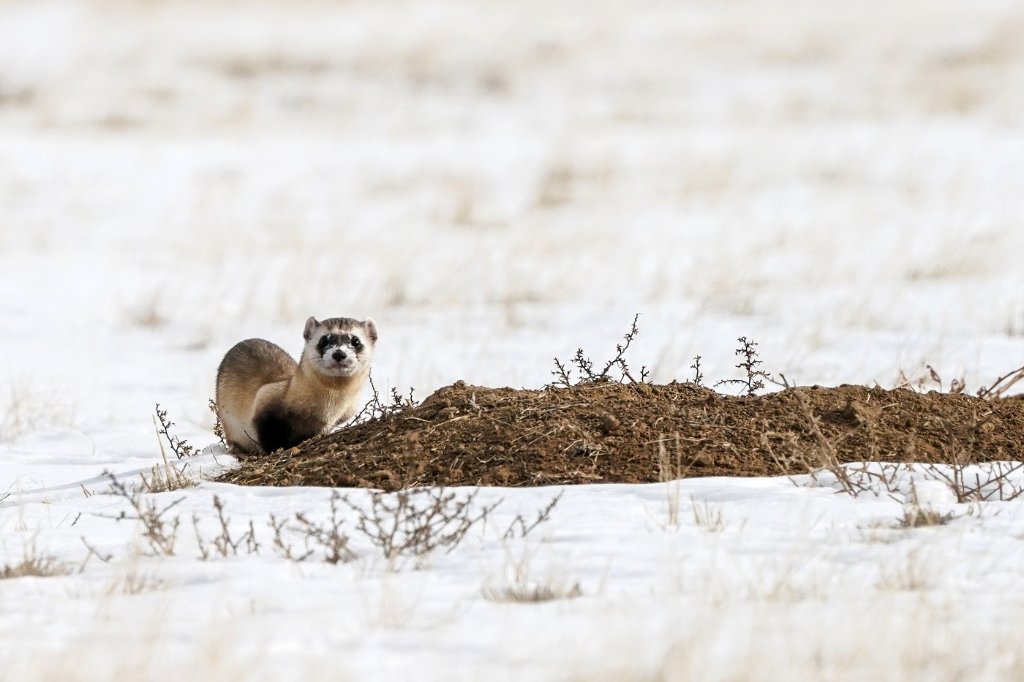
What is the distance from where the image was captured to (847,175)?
20.4 meters

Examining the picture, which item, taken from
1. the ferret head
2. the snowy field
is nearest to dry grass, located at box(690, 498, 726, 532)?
Answer: the snowy field

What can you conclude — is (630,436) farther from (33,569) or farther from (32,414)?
(32,414)

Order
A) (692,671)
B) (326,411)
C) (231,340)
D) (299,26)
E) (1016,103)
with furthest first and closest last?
(299,26) → (1016,103) → (231,340) → (326,411) → (692,671)

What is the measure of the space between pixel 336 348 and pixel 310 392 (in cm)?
34

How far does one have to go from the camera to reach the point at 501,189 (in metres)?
20.5

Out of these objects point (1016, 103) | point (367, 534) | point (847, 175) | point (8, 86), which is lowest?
point (367, 534)

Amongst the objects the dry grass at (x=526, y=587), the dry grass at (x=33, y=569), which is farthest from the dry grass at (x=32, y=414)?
the dry grass at (x=526, y=587)

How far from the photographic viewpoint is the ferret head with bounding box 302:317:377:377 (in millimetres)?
7160

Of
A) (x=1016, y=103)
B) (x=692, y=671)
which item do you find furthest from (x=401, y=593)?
(x=1016, y=103)

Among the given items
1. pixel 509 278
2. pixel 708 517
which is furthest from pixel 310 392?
pixel 509 278

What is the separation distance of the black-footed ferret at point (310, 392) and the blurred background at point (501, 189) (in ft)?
5.92

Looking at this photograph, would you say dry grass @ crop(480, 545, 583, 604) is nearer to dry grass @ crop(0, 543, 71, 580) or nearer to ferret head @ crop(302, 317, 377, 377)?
dry grass @ crop(0, 543, 71, 580)

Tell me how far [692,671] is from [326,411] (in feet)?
13.2

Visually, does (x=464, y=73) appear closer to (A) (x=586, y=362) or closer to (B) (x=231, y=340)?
(B) (x=231, y=340)
